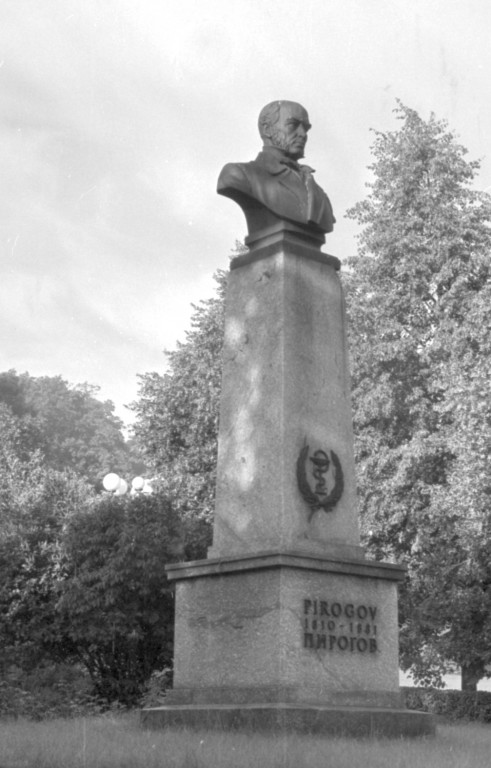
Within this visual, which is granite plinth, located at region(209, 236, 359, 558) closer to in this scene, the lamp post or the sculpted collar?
the sculpted collar

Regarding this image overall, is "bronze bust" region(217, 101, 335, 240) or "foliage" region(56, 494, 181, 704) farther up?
"bronze bust" region(217, 101, 335, 240)

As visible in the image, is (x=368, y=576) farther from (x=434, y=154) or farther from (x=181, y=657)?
(x=434, y=154)

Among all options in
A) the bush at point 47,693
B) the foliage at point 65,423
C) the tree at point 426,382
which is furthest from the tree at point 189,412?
the foliage at point 65,423

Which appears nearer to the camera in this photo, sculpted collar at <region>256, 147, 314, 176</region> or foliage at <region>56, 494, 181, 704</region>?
sculpted collar at <region>256, 147, 314, 176</region>

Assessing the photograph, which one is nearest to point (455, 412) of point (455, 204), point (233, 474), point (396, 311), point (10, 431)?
point (396, 311)

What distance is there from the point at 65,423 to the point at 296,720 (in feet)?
173

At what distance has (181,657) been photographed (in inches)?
399

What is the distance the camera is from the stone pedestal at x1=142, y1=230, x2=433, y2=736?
9133mm

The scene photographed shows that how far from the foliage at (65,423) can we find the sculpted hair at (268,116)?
4035 centimetres

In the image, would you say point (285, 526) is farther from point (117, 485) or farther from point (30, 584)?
point (117, 485)

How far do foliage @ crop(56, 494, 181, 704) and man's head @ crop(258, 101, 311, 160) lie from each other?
34.0ft

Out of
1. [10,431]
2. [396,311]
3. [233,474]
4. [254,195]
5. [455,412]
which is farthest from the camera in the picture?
[10,431]

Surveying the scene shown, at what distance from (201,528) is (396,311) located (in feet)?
36.3

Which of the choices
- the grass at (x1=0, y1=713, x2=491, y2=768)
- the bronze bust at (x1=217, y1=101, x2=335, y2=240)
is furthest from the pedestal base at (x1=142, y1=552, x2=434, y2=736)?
the bronze bust at (x1=217, y1=101, x2=335, y2=240)
